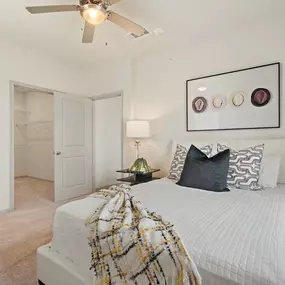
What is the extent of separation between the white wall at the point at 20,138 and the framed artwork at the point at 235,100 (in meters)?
5.40

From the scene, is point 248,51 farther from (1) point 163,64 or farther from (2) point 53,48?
(2) point 53,48

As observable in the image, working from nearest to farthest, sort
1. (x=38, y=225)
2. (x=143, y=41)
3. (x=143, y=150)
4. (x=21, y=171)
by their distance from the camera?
(x=38, y=225) < (x=143, y=41) < (x=143, y=150) < (x=21, y=171)

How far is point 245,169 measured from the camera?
6.83 ft

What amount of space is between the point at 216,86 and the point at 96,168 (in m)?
3.08

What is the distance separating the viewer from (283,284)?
0.67 metres

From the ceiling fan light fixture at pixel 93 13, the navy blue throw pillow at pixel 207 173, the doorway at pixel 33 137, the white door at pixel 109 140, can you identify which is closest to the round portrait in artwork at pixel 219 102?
the navy blue throw pillow at pixel 207 173

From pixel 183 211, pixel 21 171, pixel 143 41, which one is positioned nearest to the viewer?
pixel 183 211

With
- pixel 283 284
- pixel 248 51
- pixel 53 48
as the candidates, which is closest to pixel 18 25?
pixel 53 48

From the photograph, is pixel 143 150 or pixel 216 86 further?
pixel 143 150

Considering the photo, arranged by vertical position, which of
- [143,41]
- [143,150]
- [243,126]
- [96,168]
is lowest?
[96,168]

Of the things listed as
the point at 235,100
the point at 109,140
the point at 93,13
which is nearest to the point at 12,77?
the point at 93,13

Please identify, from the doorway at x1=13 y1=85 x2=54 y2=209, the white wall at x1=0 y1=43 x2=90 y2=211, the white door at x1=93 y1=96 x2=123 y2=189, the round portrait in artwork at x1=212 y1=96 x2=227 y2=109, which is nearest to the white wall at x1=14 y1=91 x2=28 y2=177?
the doorway at x1=13 y1=85 x2=54 y2=209

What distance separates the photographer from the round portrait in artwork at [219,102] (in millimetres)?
2815

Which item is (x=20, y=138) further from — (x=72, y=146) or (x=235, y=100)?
(x=235, y=100)
